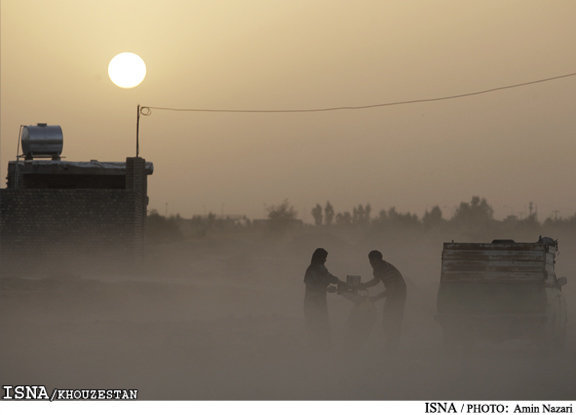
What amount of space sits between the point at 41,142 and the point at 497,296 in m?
32.7

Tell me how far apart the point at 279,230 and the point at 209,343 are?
8691 centimetres

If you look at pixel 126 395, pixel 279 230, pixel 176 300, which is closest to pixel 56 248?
pixel 176 300

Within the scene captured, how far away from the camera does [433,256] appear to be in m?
73.0

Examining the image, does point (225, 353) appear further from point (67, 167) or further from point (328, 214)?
point (328, 214)

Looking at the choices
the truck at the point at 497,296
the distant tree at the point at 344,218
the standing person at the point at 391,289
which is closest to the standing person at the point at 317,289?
the standing person at the point at 391,289

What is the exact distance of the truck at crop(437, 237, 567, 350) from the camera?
16453 mm

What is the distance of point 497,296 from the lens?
16.6 meters

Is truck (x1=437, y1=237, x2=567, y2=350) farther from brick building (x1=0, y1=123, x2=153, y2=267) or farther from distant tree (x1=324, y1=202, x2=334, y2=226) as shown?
distant tree (x1=324, y1=202, x2=334, y2=226)

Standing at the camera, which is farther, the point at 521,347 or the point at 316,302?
the point at 521,347

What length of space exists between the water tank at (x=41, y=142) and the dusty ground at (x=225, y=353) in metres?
11.6

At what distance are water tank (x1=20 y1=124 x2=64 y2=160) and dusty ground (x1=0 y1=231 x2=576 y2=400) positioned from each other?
11.6 m

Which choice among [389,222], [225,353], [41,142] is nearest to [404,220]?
[389,222]

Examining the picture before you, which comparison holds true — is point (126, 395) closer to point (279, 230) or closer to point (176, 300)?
point (176, 300)

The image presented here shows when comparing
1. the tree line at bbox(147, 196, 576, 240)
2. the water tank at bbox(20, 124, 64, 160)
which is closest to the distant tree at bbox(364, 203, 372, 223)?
the tree line at bbox(147, 196, 576, 240)
